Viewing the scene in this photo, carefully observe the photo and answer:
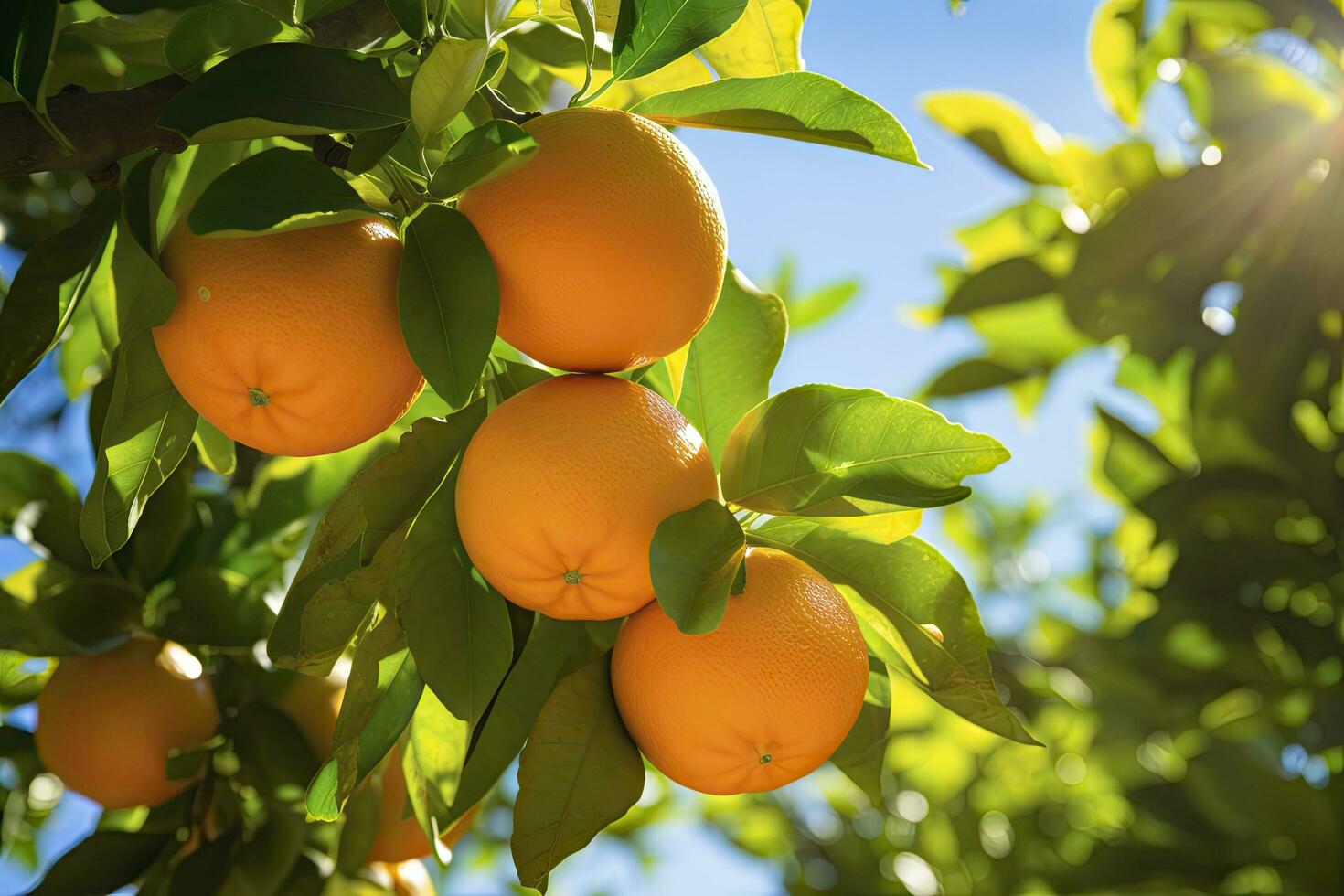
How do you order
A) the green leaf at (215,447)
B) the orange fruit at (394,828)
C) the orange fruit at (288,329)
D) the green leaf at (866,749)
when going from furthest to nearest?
the orange fruit at (394,828), the green leaf at (215,447), the green leaf at (866,749), the orange fruit at (288,329)

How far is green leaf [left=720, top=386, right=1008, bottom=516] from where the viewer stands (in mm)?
841

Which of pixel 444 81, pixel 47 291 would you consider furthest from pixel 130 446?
pixel 444 81

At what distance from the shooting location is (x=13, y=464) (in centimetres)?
144

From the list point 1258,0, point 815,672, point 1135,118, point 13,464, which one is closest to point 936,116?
point 1135,118

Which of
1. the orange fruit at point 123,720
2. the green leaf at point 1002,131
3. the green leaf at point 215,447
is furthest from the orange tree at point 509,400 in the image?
the green leaf at point 1002,131

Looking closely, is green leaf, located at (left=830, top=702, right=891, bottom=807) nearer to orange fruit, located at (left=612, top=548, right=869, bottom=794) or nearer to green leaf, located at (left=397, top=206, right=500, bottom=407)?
orange fruit, located at (left=612, top=548, right=869, bottom=794)

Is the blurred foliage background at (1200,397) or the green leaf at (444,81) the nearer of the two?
the green leaf at (444,81)

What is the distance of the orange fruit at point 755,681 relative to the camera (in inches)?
34.4

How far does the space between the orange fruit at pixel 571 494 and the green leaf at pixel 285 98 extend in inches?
9.5

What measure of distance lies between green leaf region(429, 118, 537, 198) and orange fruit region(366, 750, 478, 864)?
2.72ft

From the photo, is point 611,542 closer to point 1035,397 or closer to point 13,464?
point 13,464

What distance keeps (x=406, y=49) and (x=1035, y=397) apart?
1.24 meters

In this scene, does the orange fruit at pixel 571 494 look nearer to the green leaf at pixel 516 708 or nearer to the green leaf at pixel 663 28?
the green leaf at pixel 516 708

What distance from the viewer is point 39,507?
145 cm
